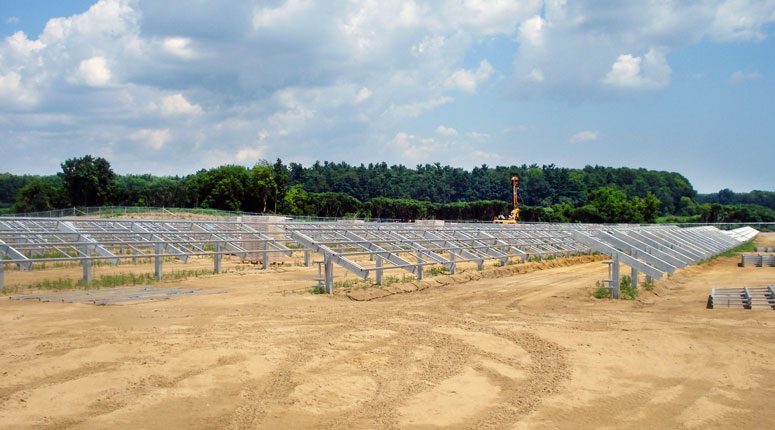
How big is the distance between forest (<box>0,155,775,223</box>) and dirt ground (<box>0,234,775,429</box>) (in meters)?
60.3

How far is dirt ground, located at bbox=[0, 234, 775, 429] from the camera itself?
18.5 ft

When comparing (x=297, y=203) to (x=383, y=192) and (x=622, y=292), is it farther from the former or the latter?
(x=622, y=292)

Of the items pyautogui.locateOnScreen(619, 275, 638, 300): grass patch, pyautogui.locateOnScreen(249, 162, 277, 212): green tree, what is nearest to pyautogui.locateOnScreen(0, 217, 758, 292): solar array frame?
pyautogui.locateOnScreen(619, 275, 638, 300): grass patch

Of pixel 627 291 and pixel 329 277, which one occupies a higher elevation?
pixel 329 277

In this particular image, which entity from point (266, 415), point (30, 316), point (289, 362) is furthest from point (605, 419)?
point (30, 316)

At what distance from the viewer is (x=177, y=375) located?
666 cm

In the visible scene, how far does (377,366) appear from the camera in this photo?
7.33m

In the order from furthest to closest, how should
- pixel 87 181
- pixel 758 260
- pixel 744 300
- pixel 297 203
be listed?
pixel 297 203 → pixel 87 181 → pixel 758 260 → pixel 744 300

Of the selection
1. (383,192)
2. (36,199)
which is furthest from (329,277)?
(383,192)

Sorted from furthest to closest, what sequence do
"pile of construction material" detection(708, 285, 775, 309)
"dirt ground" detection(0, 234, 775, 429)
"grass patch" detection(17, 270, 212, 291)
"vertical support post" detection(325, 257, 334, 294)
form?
"grass patch" detection(17, 270, 212, 291)
"vertical support post" detection(325, 257, 334, 294)
"pile of construction material" detection(708, 285, 775, 309)
"dirt ground" detection(0, 234, 775, 429)

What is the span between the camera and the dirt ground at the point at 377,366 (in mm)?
5652

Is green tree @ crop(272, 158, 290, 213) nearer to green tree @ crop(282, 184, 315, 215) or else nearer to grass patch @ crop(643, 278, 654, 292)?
green tree @ crop(282, 184, 315, 215)

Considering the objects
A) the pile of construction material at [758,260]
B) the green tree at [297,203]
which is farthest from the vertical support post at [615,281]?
the green tree at [297,203]

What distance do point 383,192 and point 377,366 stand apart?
10933 cm
